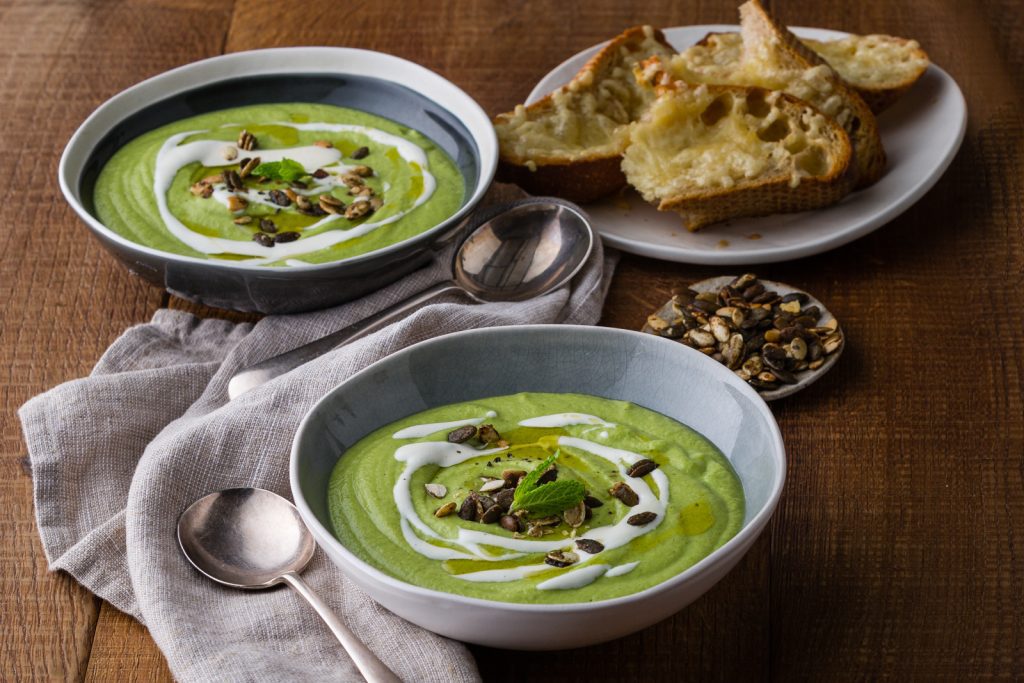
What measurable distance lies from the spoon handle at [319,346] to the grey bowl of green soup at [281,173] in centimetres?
8

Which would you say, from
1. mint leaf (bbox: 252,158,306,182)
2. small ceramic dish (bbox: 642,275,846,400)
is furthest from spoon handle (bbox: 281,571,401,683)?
mint leaf (bbox: 252,158,306,182)

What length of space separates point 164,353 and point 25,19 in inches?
70.8

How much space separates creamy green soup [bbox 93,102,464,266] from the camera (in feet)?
8.92

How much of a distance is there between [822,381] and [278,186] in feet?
4.35

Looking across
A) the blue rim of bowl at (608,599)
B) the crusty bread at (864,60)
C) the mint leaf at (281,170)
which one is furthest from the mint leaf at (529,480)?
the crusty bread at (864,60)

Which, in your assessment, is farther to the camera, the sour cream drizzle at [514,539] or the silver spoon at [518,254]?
the silver spoon at [518,254]

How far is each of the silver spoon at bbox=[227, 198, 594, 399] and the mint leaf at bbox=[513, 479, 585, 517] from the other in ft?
2.88

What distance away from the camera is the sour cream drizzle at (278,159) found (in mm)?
2688

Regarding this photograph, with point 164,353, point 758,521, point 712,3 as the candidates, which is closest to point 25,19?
point 164,353

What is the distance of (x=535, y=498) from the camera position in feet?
6.15

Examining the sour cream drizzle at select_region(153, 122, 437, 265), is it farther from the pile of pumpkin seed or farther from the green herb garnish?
the green herb garnish

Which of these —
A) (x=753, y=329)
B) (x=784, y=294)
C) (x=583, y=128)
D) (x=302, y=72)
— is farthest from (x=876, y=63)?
(x=302, y=72)

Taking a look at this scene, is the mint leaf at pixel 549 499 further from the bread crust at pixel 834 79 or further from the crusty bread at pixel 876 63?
the crusty bread at pixel 876 63

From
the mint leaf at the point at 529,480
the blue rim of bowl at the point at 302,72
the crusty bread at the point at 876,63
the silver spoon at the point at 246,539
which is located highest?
the mint leaf at the point at 529,480
